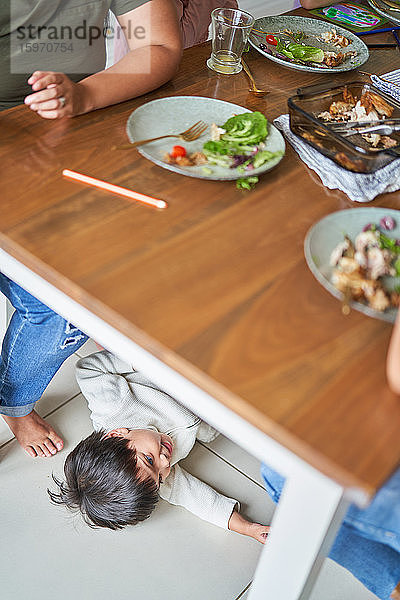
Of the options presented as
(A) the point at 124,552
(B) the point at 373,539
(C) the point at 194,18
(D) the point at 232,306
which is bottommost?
(A) the point at 124,552

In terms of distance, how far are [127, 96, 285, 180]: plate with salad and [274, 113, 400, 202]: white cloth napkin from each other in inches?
2.7

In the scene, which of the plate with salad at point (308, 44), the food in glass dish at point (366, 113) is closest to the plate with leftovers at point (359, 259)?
the food in glass dish at point (366, 113)

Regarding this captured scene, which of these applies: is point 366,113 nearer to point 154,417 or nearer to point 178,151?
point 178,151

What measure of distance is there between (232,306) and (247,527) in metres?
0.73

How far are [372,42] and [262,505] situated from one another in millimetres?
1167

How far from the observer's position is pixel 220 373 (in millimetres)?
709

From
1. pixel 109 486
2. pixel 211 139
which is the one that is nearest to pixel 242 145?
pixel 211 139

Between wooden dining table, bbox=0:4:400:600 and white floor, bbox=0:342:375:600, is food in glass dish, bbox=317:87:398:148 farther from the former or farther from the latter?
white floor, bbox=0:342:375:600

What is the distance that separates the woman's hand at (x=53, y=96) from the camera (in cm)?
105

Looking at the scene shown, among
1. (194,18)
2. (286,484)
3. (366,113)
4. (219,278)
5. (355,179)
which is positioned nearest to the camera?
(286,484)

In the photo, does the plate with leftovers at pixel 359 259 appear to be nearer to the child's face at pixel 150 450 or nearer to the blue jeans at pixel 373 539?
the blue jeans at pixel 373 539

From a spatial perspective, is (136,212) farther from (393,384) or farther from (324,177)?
(393,384)

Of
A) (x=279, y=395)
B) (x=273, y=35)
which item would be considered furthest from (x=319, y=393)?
(x=273, y=35)

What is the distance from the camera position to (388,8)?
174 cm
